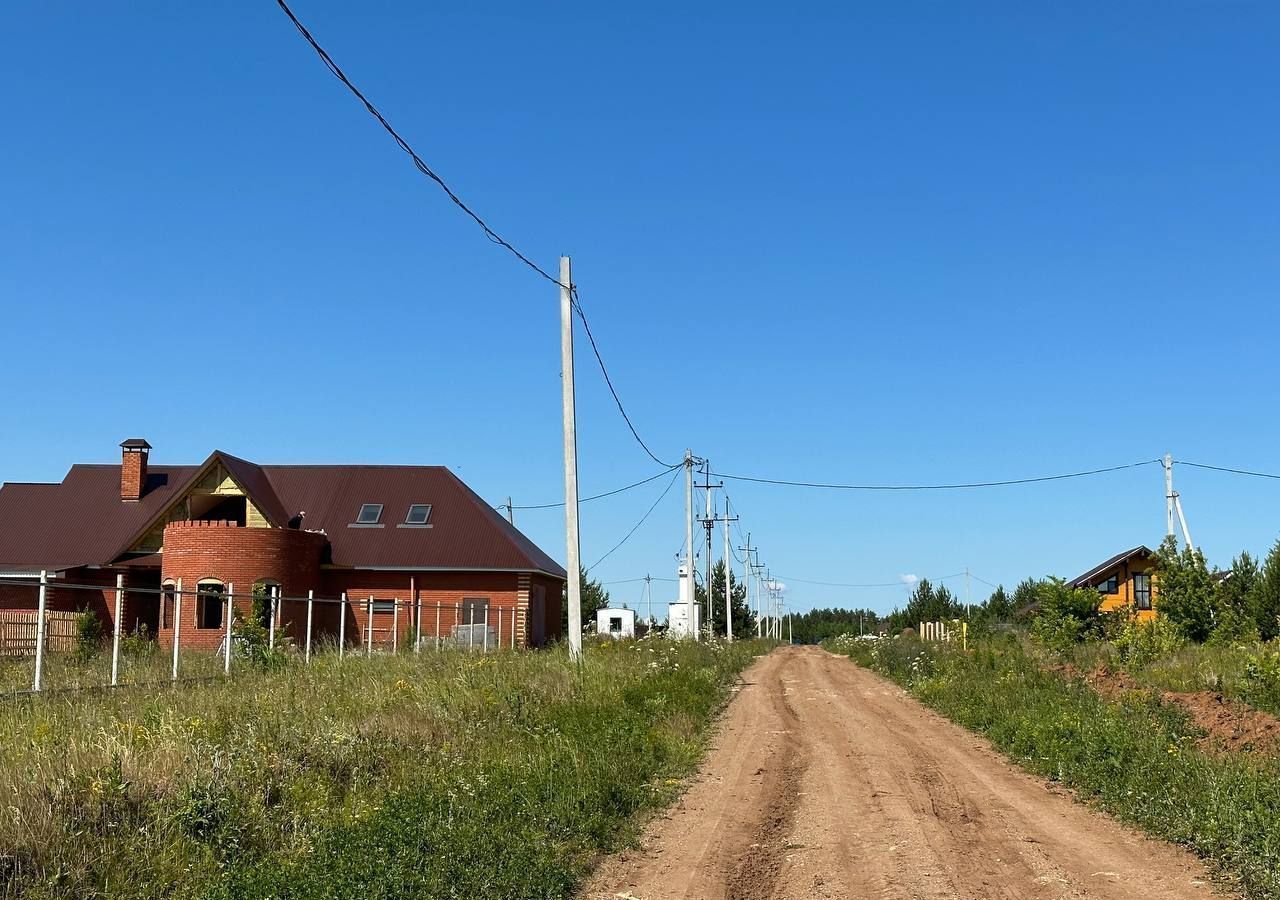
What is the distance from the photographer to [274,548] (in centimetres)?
3406

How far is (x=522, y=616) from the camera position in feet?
123

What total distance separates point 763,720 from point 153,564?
24.5 meters

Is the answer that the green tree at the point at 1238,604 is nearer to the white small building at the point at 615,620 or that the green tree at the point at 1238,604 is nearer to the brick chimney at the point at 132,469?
the brick chimney at the point at 132,469

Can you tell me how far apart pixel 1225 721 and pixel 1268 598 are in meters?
22.4

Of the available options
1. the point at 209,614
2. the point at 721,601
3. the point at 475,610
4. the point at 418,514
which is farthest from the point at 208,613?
the point at 721,601

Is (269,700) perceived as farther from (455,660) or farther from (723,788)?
(455,660)

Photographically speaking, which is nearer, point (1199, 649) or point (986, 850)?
point (986, 850)

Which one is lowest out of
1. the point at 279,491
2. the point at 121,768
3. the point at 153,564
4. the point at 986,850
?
the point at 986,850

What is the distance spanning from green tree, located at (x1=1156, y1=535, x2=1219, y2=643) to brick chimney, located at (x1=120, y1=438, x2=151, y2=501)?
Result: 111ft

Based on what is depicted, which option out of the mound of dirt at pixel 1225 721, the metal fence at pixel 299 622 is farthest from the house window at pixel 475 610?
the mound of dirt at pixel 1225 721

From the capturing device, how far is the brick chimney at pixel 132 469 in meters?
40.8

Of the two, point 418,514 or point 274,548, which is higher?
point 418,514

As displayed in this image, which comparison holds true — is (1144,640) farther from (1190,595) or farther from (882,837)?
(882,837)

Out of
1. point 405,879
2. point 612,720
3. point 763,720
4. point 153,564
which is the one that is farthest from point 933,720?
point 153,564
